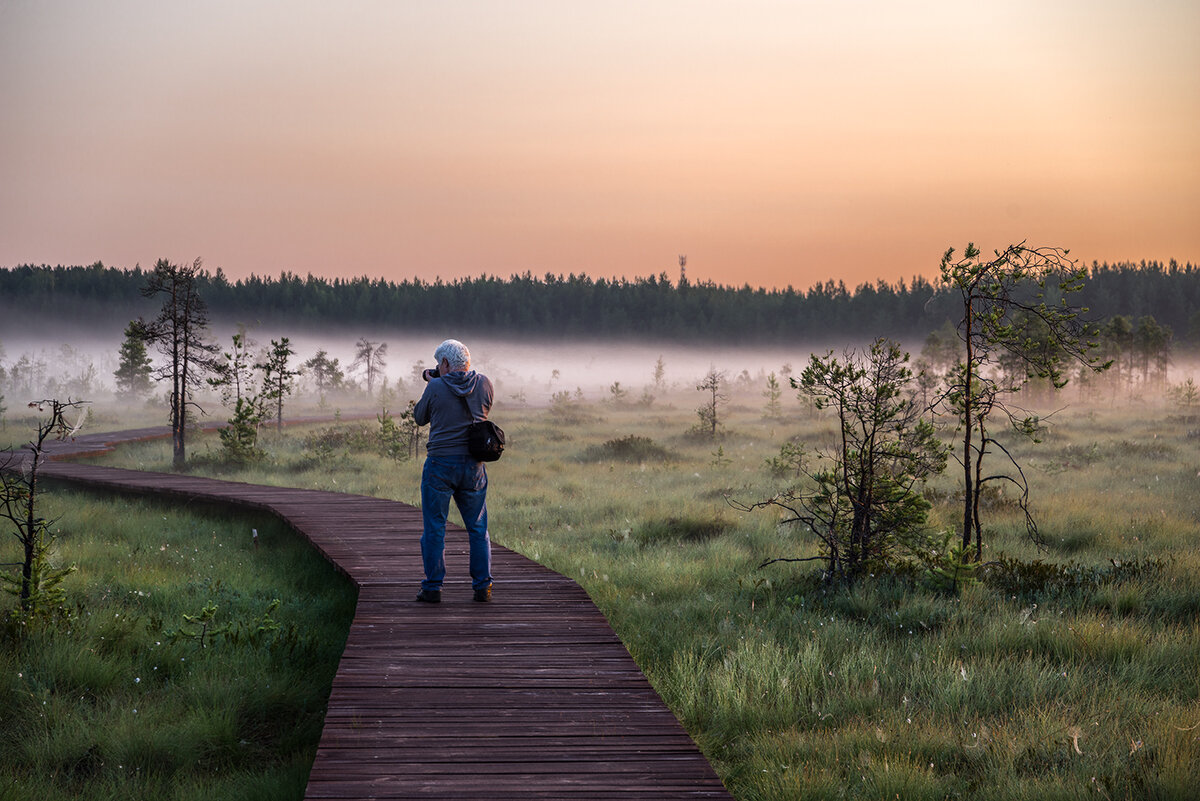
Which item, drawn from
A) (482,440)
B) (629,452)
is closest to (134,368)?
(629,452)

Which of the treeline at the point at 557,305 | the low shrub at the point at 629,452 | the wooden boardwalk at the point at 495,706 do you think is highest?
the treeline at the point at 557,305

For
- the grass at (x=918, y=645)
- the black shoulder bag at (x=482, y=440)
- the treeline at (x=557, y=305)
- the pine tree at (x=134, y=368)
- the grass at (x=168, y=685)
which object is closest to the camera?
the grass at (x=918, y=645)

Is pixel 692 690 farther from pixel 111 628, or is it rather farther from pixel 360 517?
pixel 360 517

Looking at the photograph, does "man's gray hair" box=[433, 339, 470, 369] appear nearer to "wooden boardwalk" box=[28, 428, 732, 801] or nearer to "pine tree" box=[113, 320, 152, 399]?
"wooden boardwalk" box=[28, 428, 732, 801]

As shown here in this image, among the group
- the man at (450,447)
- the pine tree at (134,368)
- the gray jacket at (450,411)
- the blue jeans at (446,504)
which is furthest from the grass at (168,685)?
the pine tree at (134,368)

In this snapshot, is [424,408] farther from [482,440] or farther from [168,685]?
[168,685]

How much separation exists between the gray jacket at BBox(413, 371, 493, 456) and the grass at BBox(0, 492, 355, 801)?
1941 mm

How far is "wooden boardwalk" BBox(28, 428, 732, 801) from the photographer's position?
3.70 metres

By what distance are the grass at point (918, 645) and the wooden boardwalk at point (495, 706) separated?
0.63 metres

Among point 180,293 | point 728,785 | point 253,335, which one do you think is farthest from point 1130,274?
point 728,785

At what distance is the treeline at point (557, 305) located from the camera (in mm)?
118688

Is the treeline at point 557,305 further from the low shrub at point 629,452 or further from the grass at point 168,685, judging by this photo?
the grass at point 168,685

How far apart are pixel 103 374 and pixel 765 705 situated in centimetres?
10413

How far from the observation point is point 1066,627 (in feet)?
22.2
